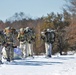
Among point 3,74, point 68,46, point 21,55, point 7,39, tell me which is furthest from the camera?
point 68,46

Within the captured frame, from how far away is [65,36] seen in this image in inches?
1731

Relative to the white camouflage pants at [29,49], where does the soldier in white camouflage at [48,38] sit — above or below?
above

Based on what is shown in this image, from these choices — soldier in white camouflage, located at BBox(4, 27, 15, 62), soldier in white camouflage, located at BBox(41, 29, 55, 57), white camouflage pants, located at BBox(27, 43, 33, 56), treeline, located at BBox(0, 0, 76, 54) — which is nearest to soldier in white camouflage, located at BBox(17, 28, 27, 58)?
white camouflage pants, located at BBox(27, 43, 33, 56)

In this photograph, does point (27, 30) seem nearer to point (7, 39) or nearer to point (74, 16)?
point (7, 39)

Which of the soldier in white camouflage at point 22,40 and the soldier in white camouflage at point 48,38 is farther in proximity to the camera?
the soldier in white camouflage at point 48,38

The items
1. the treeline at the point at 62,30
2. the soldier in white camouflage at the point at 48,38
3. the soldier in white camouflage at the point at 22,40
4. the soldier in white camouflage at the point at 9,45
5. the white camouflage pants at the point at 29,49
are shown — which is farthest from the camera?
the treeline at the point at 62,30

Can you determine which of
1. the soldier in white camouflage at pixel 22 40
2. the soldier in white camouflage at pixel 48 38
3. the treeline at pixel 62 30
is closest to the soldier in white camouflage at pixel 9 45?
the soldier in white camouflage at pixel 22 40

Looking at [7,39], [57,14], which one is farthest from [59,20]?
[7,39]

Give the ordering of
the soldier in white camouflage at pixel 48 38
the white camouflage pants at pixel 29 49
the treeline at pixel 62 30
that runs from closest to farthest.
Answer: the white camouflage pants at pixel 29 49, the soldier in white camouflage at pixel 48 38, the treeline at pixel 62 30

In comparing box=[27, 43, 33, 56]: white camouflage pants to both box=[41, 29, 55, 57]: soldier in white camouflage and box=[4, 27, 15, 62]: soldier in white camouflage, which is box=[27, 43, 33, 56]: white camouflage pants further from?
box=[4, 27, 15, 62]: soldier in white camouflage

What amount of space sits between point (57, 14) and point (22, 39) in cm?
2982

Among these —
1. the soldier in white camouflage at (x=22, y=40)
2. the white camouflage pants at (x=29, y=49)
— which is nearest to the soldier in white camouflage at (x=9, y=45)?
the soldier in white camouflage at (x=22, y=40)

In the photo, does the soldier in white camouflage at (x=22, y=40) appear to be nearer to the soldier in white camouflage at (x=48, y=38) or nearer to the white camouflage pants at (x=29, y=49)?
the white camouflage pants at (x=29, y=49)

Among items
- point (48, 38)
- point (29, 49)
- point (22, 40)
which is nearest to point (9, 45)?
point (22, 40)
